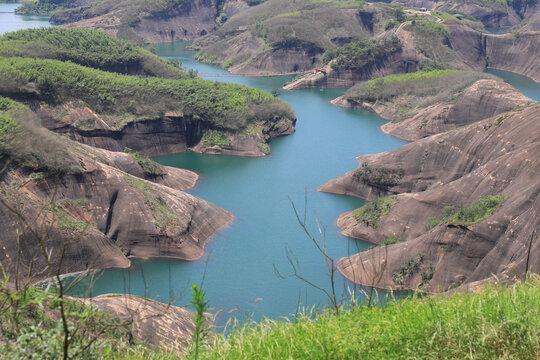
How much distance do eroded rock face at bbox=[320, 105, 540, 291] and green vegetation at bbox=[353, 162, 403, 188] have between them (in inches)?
A: 12.0

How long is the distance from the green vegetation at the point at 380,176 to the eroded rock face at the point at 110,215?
11782mm

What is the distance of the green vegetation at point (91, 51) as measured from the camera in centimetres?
6906

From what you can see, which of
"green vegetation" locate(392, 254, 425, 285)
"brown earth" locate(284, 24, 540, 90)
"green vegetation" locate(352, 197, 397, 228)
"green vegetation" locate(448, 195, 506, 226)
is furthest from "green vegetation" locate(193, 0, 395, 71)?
"green vegetation" locate(392, 254, 425, 285)

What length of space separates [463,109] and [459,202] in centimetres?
2879

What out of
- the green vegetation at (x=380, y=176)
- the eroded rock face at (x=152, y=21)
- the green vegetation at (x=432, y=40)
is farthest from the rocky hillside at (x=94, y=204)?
the eroded rock face at (x=152, y=21)

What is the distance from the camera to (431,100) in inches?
2781

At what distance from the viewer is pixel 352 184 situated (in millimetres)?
46375

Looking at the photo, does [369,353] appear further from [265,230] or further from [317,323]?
[265,230]

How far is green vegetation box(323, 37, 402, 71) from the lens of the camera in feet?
297

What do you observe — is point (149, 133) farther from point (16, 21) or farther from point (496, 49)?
point (16, 21)

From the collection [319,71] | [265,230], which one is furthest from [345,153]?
[319,71]

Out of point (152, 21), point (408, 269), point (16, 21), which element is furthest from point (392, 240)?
point (16, 21)

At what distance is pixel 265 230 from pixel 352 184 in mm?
9639

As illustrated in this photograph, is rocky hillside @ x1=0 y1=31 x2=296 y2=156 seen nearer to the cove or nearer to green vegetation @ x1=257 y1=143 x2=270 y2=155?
green vegetation @ x1=257 y1=143 x2=270 y2=155
